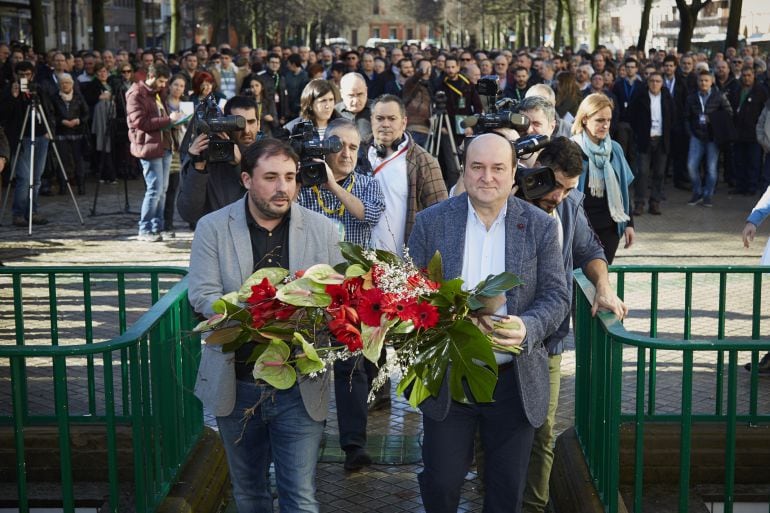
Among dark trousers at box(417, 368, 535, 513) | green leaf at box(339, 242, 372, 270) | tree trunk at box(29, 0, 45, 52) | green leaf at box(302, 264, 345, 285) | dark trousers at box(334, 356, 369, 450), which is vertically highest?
tree trunk at box(29, 0, 45, 52)

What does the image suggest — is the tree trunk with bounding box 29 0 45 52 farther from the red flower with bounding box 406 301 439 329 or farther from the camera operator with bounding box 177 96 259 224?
the red flower with bounding box 406 301 439 329

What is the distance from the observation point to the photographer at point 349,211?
20.7 feet

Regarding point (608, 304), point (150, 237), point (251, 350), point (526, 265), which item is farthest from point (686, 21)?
point (251, 350)

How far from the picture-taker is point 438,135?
1388cm

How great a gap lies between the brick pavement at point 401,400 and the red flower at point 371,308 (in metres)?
2.07

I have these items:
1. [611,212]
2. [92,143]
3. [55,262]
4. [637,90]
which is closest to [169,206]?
[55,262]

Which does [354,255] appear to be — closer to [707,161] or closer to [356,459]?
[356,459]

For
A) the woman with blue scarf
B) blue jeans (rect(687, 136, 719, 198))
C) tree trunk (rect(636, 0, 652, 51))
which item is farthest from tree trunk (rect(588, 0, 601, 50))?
the woman with blue scarf

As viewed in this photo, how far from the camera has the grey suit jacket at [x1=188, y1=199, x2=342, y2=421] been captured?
183 inches

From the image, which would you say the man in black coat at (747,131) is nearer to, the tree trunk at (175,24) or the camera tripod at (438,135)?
the camera tripod at (438,135)

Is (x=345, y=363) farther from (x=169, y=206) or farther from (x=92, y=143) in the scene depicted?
(x=92, y=143)

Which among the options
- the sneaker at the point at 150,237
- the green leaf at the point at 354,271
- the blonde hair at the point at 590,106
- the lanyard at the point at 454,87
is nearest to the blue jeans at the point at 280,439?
the green leaf at the point at 354,271

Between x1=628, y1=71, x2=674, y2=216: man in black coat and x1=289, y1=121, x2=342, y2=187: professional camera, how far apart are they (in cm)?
1046

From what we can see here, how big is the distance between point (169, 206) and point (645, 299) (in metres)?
6.34
